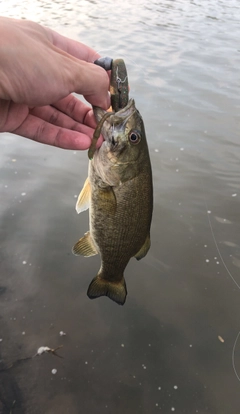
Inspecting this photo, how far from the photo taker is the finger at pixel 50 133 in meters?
2.17

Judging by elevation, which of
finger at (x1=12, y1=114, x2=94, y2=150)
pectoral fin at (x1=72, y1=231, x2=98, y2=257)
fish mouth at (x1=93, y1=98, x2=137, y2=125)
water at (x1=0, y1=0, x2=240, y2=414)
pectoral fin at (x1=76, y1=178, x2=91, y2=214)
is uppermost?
fish mouth at (x1=93, y1=98, x2=137, y2=125)

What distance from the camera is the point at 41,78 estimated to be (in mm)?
1688

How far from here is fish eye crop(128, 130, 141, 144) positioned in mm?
2000

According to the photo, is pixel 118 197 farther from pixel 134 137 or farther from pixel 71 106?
pixel 71 106

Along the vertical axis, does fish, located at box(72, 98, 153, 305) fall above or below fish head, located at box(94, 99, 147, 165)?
below

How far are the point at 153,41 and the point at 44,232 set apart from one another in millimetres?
8498

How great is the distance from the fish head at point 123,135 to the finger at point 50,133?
7.8 inches

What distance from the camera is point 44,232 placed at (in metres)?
3.72

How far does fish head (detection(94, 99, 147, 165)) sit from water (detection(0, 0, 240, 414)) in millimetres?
1599

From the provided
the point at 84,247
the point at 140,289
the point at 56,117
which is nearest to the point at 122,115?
the point at 56,117

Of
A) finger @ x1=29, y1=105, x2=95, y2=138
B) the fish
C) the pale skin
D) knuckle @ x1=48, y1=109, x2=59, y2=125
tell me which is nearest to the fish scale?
the fish

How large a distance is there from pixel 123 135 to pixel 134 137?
0.07m

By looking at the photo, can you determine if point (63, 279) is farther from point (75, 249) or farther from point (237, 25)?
point (237, 25)

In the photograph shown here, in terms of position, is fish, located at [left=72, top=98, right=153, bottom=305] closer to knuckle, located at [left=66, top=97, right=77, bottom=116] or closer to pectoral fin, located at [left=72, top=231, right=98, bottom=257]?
pectoral fin, located at [left=72, top=231, right=98, bottom=257]
